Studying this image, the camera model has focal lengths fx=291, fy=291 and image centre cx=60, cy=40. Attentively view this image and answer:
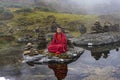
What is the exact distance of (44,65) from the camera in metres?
21.3

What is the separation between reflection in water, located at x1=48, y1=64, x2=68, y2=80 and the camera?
1832 cm

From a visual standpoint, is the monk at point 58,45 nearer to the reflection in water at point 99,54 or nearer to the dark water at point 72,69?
the dark water at point 72,69

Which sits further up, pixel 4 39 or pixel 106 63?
pixel 106 63

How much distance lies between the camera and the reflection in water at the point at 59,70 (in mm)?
18320

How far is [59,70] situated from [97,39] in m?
9.68

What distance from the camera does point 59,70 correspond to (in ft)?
64.9

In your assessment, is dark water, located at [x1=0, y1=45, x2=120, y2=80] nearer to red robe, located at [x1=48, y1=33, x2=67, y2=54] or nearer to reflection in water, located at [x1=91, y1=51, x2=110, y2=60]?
reflection in water, located at [x1=91, y1=51, x2=110, y2=60]

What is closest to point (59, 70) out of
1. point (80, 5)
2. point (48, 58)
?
point (48, 58)

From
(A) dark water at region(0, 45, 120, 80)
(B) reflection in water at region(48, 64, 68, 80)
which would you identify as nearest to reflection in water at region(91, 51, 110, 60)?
(A) dark water at region(0, 45, 120, 80)

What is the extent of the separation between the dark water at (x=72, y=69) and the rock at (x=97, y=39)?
122 inches

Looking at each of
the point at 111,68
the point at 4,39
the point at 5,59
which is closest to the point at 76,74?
the point at 111,68

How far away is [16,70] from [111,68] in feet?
21.6

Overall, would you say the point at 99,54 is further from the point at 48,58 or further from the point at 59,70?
the point at 59,70

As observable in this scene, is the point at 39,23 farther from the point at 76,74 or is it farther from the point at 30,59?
the point at 76,74
